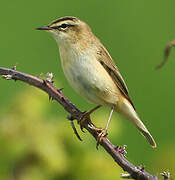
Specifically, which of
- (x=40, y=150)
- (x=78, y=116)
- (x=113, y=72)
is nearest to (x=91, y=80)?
(x=113, y=72)

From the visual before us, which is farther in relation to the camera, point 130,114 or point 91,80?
point 130,114

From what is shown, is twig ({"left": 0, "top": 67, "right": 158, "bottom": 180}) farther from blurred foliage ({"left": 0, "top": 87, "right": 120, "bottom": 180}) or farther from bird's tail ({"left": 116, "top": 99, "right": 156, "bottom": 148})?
bird's tail ({"left": 116, "top": 99, "right": 156, "bottom": 148})

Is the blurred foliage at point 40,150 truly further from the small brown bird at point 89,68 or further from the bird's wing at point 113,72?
the bird's wing at point 113,72

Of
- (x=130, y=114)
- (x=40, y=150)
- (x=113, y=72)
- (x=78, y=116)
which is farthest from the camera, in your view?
(x=130, y=114)

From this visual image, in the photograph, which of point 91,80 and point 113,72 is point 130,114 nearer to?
point 113,72

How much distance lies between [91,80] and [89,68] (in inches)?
3.7

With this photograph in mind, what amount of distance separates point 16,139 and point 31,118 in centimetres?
20

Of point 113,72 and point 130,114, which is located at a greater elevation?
point 113,72

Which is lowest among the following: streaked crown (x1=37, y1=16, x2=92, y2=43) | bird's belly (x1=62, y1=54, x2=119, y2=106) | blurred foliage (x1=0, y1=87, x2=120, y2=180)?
blurred foliage (x1=0, y1=87, x2=120, y2=180)

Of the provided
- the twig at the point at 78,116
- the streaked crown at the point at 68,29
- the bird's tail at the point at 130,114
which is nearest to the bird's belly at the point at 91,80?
the bird's tail at the point at 130,114

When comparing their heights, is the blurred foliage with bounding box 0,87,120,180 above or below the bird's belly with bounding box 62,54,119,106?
below

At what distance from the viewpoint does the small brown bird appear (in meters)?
3.56

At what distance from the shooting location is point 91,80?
3555mm

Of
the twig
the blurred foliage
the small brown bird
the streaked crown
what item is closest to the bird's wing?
the small brown bird
